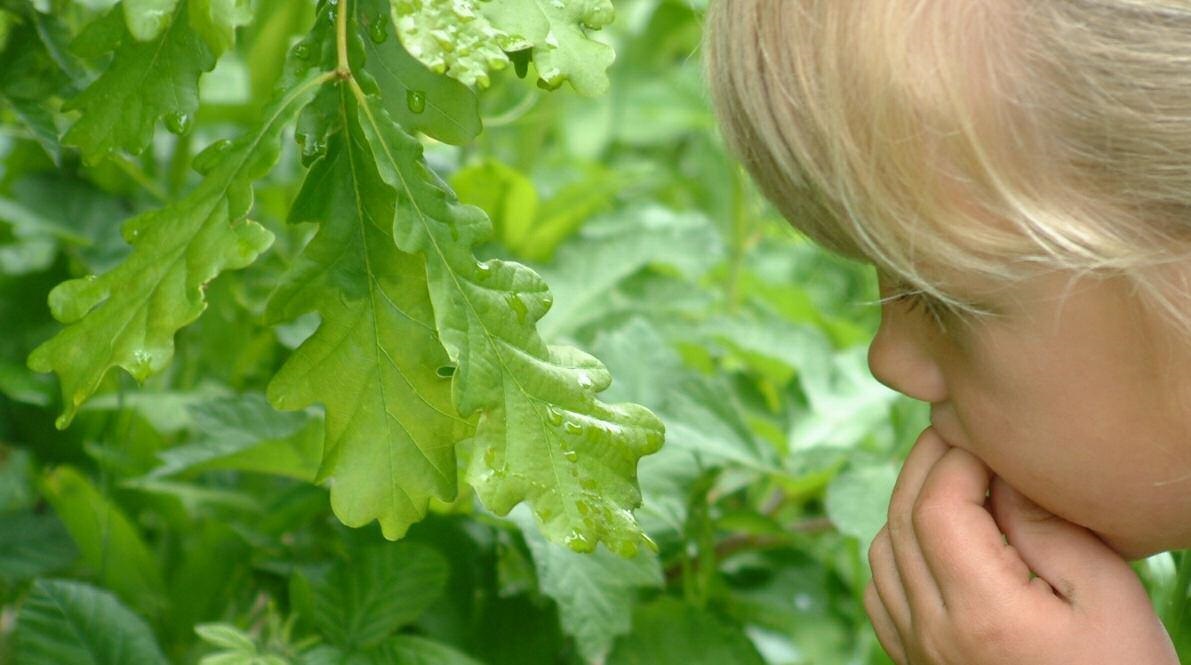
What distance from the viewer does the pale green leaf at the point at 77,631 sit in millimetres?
1242

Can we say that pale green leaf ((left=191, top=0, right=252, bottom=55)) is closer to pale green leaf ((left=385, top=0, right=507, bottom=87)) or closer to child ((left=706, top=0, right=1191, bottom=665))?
pale green leaf ((left=385, top=0, right=507, bottom=87))

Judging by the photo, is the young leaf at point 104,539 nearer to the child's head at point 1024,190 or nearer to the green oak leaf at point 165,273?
the green oak leaf at point 165,273

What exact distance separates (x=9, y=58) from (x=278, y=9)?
644 millimetres

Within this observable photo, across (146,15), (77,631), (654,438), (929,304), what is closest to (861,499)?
(929,304)

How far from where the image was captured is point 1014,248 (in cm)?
95

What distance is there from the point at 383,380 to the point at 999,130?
443 mm

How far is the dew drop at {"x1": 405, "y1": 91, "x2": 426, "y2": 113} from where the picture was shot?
3.10 feet

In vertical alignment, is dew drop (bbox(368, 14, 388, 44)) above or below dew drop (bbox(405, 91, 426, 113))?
above

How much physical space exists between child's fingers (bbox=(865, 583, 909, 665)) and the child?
8cm

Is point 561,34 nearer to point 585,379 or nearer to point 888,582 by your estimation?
point 585,379

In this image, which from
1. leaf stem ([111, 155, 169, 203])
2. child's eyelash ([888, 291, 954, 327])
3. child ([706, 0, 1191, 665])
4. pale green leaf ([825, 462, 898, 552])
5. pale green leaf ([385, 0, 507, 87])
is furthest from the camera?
leaf stem ([111, 155, 169, 203])

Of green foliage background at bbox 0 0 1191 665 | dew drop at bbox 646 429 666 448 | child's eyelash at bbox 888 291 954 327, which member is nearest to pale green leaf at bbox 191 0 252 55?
green foliage background at bbox 0 0 1191 665

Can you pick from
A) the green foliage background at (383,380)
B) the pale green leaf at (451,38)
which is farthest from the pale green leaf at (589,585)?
the pale green leaf at (451,38)

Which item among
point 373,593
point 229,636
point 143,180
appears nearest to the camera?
point 229,636
